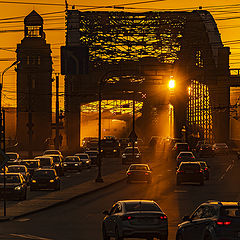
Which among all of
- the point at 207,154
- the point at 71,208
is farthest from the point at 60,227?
the point at 207,154

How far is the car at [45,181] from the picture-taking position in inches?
2095

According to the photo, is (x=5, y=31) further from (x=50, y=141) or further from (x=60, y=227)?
(x=50, y=141)

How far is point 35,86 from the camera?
138625 millimetres

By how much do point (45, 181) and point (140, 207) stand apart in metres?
30.1

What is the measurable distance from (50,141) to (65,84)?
2146 centimetres

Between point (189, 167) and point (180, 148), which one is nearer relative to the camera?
point (189, 167)

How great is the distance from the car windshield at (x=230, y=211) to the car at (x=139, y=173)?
4252 centimetres

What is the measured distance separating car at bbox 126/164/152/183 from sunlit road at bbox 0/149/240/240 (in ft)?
2.97

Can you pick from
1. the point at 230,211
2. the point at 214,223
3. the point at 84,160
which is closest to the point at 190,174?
the point at 84,160

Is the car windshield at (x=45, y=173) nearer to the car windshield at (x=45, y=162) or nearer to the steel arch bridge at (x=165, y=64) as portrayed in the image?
the car windshield at (x=45, y=162)

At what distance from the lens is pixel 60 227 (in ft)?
95.0

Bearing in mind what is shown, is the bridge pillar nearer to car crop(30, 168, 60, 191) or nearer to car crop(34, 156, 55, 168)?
car crop(34, 156, 55, 168)

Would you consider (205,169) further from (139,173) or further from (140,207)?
(140,207)

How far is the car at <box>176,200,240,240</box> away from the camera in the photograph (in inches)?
736
